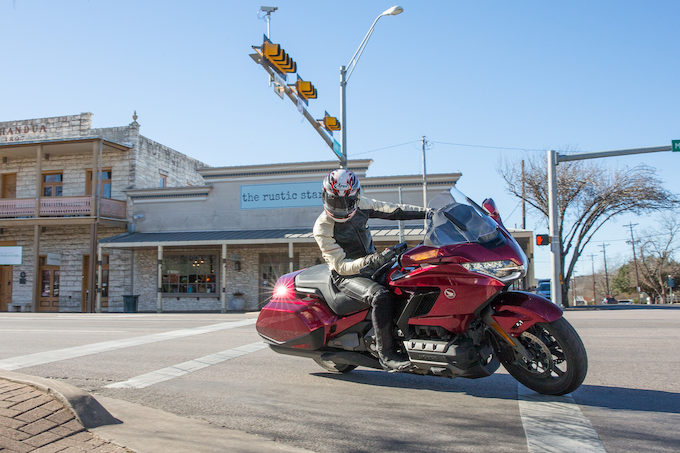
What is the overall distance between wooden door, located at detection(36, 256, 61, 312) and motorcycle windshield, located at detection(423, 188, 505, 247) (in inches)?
1036

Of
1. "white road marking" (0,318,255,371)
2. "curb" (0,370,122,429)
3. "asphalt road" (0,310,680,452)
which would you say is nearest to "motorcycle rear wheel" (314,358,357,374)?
"asphalt road" (0,310,680,452)

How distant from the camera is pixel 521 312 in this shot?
3.82 m

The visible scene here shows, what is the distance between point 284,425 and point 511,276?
1893mm

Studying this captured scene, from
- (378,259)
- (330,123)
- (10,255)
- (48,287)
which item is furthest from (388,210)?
(48,287)

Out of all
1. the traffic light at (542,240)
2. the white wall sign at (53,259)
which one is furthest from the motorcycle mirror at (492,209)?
the white wall sign at (53,259)

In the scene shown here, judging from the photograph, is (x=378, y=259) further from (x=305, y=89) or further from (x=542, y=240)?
(x=542, y=240)

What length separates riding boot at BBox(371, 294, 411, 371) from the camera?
13.8ft

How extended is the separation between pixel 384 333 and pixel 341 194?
3.90 ft

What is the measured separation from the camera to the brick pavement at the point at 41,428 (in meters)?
3.00

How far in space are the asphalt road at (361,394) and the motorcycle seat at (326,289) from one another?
0.73 m

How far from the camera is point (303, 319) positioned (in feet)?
→ 16.0

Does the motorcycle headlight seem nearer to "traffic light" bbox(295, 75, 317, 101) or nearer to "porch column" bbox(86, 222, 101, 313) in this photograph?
"traffic light" bbox(295, 75, 317, 101)

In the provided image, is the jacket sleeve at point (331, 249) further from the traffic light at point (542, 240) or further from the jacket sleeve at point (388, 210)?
the traffic light at point (542, 240)

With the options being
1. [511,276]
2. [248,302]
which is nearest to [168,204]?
[248,302]
